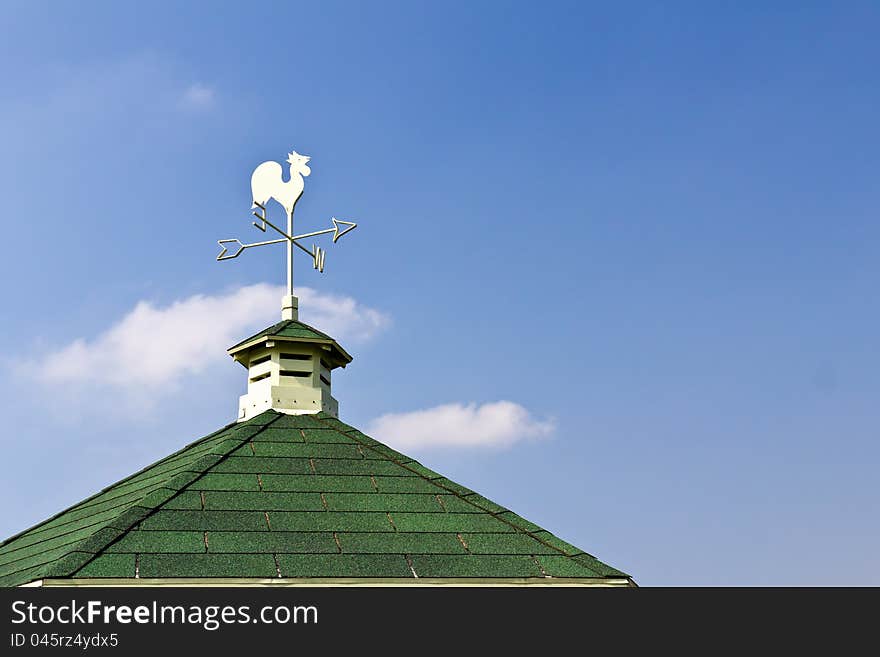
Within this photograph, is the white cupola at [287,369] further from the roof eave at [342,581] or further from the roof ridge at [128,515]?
the roof eave at [342,581]

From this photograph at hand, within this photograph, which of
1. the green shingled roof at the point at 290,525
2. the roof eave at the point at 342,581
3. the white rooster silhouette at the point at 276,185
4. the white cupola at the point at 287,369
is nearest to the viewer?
the roof eave at the point at 342,581

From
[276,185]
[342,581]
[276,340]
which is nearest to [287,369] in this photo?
[276,340]

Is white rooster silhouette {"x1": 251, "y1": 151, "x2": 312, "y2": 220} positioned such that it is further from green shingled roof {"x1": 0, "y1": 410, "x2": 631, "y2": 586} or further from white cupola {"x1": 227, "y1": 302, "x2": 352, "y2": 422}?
green shingled roof {"x1": 0, "y1": 410, "x2": 631, "y2": 586}

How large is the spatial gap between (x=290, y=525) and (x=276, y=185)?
9698 mm

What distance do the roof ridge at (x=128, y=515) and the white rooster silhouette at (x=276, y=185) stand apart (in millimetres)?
5502

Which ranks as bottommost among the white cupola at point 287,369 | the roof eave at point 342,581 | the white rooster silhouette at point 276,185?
the roof eave at point 342,581

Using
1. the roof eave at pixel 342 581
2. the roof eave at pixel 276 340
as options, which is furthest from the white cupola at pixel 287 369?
the roof eave at pixel 342 581

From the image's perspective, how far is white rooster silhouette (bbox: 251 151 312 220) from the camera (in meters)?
26.4

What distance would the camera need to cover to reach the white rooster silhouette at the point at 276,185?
26.4 metres

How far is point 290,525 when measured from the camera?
19.1 m

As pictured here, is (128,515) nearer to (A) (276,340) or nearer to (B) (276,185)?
(A) (276,340)

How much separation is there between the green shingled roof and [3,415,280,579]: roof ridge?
0.03 meters
